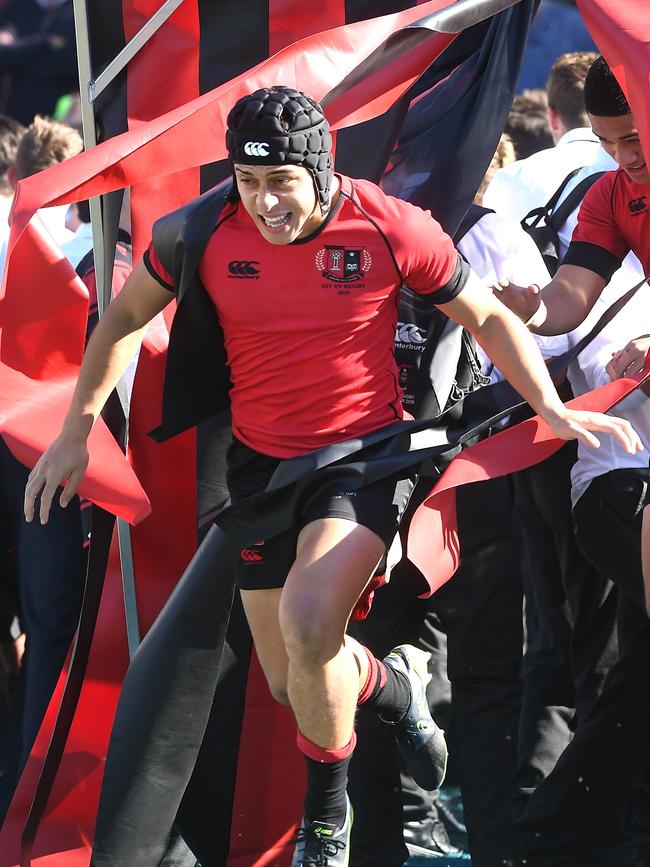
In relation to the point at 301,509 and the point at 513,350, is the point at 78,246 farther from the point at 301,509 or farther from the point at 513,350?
the point at 513,350

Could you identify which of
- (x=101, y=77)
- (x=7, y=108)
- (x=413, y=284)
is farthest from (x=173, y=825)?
(x=7, y=108)

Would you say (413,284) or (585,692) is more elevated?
(413,284)

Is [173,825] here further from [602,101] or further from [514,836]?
[602,101]

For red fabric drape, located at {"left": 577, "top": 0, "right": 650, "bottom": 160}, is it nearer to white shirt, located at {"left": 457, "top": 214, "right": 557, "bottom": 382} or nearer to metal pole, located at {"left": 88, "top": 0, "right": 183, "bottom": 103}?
white shirt, located at {"left": 457, "top": 214, "right": 557, "bottom": 382}

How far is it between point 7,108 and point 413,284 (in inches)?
305

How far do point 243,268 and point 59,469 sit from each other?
→ 0.73 metres

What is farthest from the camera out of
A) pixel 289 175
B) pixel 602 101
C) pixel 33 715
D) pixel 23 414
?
A: pixel 33 715

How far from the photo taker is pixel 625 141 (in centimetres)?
352

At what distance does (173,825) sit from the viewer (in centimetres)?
391

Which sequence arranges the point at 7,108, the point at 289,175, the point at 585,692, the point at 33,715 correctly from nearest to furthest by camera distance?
the point at 289,175 → the point at 585,692 → the point at 33,715 → the point at 7,108

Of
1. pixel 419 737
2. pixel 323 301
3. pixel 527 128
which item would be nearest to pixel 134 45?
pixel 323 301

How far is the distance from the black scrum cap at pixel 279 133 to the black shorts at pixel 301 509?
2.50ft

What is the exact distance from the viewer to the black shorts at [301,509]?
3.27 meters

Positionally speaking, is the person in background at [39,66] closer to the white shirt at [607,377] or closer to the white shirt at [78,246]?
the white shirt at [78,246]
